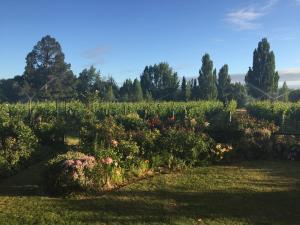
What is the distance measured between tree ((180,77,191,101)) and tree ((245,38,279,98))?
33.7ft

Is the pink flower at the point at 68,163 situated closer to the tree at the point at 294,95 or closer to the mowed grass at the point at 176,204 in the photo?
the mowed grass at the point at 176,204

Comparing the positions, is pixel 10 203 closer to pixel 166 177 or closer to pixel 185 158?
pixel 166 177

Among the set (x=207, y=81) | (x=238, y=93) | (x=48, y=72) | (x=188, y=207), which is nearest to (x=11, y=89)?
(x=48, y=72)

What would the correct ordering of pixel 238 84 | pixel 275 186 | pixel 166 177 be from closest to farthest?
pixel 275 186, pixel 166 177, pixel 238 84

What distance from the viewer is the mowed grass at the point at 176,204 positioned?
24.9ft

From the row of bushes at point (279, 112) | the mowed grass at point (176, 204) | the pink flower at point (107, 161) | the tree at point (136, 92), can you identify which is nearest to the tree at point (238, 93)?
the tree at point (136, 92)

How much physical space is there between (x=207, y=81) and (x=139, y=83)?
1060 cm

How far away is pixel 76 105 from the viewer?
3106 cm

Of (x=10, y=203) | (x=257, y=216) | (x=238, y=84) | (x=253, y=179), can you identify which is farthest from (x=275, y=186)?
(x=238, y=84)

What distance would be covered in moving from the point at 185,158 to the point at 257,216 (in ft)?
14.5

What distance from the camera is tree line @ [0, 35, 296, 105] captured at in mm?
63219

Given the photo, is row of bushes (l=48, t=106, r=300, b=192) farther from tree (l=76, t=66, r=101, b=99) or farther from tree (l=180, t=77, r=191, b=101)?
tree (l=76, t=66, r=101, b=99)

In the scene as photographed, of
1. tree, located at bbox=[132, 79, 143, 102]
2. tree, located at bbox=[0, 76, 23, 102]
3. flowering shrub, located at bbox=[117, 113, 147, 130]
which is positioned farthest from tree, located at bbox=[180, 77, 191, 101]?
flowering shrub, located at bbox=[117, 113, 147, 130]

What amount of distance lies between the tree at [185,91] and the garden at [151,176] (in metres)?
46.5
